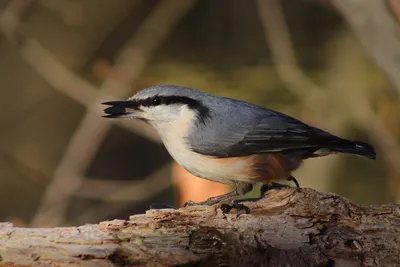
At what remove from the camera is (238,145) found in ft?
7.35

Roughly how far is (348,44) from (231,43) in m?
0.74

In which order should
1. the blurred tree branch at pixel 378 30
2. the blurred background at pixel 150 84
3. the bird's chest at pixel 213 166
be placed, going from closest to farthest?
the bird's chest at pixel 213 166 → the blurred tree branch at pixel 378 30 → the blurred background at pixel 150 84

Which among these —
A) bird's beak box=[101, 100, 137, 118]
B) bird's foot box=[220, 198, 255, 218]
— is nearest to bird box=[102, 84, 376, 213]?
bird's beak box=[101, 100, 137, 118]

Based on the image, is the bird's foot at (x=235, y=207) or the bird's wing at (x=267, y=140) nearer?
the bird's foot at (x=235, y=207)

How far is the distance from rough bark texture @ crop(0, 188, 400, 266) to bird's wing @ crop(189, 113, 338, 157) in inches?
13.7

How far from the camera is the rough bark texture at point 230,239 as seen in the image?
1.77 m

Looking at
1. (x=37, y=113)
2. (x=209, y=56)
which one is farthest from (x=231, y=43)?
(x=37, y=113)

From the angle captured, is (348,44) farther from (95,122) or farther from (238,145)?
(238,145)

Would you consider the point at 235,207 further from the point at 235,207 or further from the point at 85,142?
the point at 85,142

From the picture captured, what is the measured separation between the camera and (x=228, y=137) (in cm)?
226

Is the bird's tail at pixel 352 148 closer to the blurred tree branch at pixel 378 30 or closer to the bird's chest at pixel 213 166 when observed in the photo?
the bird's chest at pixel 213 166

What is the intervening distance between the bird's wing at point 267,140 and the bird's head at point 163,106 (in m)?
0.12

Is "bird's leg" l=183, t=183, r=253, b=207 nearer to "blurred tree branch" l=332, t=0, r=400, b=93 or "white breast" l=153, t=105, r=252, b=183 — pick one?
"white breast" l=153, t=105, r=252, b=183

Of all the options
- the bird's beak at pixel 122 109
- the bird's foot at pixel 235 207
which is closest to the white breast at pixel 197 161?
the bird's beak at pixel 122 109
